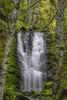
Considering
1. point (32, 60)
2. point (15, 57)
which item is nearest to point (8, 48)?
point (15, 57)

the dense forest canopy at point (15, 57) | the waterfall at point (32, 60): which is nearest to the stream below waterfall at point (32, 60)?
the waterfall at point (32, 60)

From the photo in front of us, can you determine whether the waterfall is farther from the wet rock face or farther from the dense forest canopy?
the dense forest canopy

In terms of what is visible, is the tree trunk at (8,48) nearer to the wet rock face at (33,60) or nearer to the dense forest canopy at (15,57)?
the dense forest canopy at (15,57)

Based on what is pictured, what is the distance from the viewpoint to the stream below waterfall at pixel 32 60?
10969 mm

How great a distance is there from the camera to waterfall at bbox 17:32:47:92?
1098 centimetres

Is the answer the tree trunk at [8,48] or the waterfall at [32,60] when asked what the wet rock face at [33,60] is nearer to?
the waterfall at [32,60]

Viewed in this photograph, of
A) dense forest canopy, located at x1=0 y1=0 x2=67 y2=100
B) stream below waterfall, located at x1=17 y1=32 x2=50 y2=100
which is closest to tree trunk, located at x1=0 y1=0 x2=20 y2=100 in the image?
dense forest canopy, located at x1=0 y1=0 x2=67 y2=100

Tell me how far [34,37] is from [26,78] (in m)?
5.58

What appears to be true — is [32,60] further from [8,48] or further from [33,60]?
[8,48]

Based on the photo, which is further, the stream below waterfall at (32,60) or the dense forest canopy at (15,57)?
the stream below waterfall at (32,60)

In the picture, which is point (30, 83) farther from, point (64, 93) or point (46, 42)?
point (64, 93)

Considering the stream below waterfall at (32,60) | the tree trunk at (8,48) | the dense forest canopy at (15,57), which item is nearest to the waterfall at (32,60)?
the stream below waterfall at (32,60)

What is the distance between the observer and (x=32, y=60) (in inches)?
503

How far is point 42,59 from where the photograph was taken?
13141 mm
